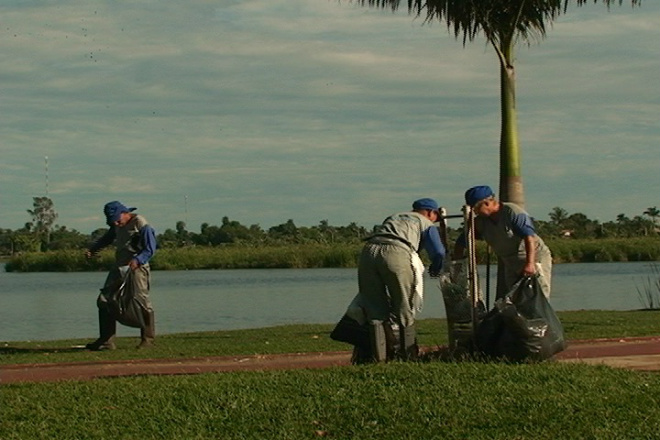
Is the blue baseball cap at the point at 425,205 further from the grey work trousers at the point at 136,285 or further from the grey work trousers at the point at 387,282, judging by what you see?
the grey work trousers at the point at 136,285

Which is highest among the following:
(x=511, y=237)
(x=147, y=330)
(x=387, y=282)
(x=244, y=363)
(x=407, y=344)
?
(x=511, y=237)

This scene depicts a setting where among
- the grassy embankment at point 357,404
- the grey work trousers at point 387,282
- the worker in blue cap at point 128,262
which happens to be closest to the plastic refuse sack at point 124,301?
the worker in blue cap at point 128,262

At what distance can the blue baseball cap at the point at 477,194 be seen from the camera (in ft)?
40.0

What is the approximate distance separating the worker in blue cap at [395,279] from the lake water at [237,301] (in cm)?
1221

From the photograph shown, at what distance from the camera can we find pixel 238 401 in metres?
10.2

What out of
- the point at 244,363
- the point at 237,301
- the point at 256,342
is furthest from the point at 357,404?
the point at 237,301

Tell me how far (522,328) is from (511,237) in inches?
41.4

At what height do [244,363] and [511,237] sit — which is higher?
[511,237]

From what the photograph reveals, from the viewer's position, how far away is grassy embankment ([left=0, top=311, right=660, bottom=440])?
9320 millimetres

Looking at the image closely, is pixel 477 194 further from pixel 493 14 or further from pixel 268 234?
pixel 268 234

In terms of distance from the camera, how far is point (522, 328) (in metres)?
11.5

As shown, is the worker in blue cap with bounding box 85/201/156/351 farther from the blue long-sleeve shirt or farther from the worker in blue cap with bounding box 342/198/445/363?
the worker in blue cap with bounding box 342/198/445/363

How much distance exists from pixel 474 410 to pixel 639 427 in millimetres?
1188

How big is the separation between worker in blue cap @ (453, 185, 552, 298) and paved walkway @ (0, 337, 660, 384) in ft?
3.81
